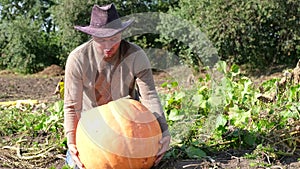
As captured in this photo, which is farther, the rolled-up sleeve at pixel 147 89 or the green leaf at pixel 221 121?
the green leaf at pixel 221 121

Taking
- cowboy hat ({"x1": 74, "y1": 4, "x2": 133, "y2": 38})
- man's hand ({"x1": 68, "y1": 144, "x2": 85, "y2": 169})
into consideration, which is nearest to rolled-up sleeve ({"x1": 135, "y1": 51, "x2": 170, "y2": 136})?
cowboy hat ({"x1": 74, "y1": 4, "x2": 133, "y2": 38})

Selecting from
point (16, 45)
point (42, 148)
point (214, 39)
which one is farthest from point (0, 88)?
point (42, 148)

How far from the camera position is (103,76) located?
325 centimetres

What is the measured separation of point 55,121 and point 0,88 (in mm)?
7721

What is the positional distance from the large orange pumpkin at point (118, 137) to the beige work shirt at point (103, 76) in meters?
0.13

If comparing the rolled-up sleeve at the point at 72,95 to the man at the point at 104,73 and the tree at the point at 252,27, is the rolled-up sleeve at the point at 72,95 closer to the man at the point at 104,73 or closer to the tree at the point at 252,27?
the man at the point at 104,73

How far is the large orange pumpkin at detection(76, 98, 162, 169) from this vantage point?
9.62 feet

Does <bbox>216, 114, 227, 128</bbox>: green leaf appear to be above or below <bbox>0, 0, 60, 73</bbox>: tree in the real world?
Answer: above

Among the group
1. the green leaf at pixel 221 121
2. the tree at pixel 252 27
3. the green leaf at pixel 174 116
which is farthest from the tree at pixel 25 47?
the green leaf at pixel 221 121

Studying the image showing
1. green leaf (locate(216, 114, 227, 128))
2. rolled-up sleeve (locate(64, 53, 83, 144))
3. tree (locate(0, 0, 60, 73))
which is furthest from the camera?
tree (locate(0, 0, 60, 73))

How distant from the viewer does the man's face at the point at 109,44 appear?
2.98m

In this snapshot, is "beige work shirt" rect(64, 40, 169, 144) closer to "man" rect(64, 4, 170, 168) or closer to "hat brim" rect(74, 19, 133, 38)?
"man" rect(64, 4, 170, 168)

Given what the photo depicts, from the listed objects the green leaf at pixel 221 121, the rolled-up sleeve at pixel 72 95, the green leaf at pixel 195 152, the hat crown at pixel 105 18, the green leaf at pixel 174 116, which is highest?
the hat crown at pixel 105 18

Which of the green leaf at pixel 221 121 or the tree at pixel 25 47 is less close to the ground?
the green leaf at pixel 221 121
